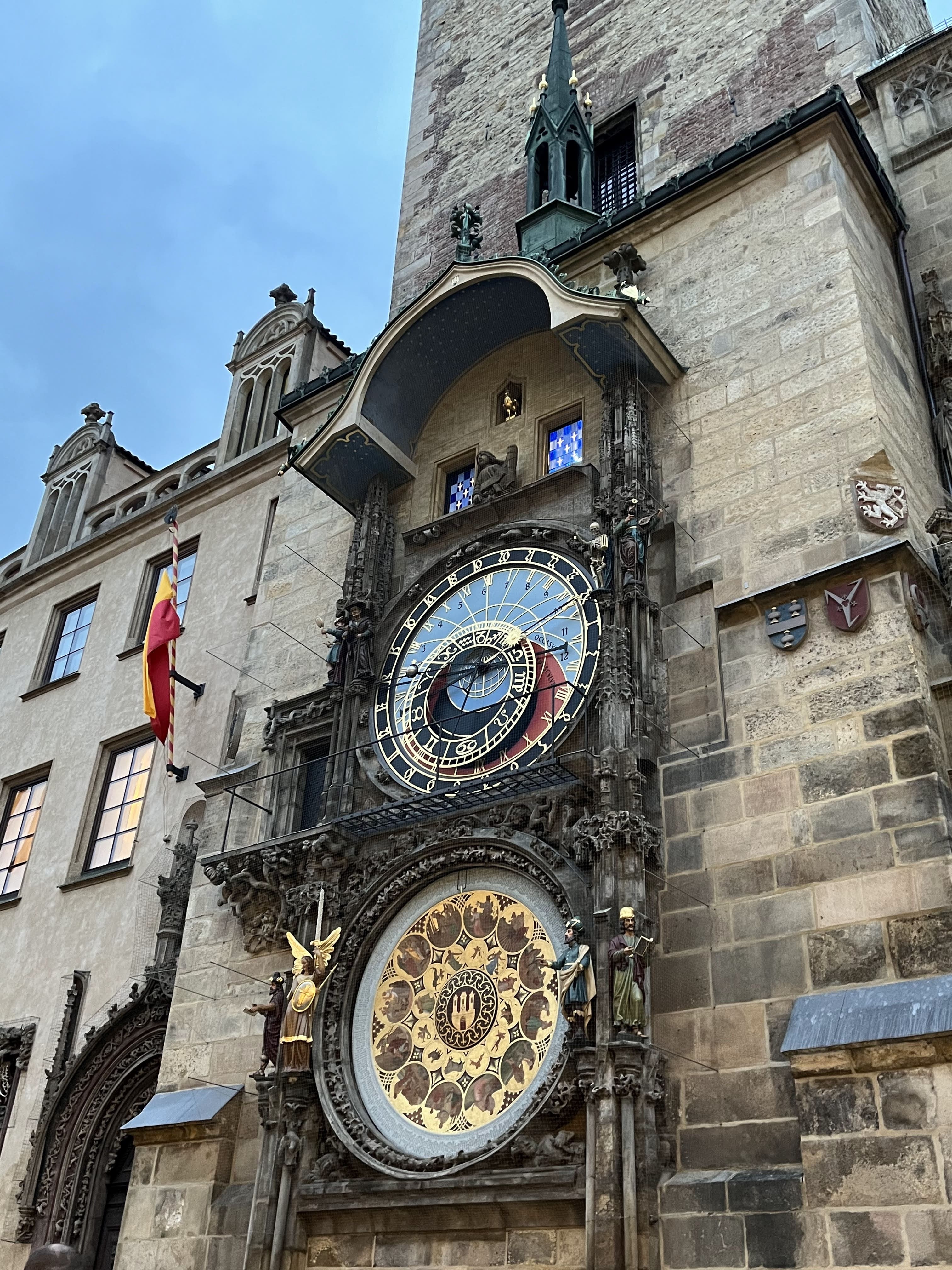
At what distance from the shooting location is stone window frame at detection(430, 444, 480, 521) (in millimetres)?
11938

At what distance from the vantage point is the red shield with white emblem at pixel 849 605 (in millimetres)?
8219

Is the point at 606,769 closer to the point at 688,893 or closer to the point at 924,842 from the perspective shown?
the point at 688,893

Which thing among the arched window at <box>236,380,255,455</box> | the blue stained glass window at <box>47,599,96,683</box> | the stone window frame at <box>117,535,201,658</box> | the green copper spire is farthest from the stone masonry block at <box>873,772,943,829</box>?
the blue stained glass window at <box>47,599,96,683</box>

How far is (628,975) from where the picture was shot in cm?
754

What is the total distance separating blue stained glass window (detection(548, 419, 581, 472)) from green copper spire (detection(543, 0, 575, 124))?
5.30 meters

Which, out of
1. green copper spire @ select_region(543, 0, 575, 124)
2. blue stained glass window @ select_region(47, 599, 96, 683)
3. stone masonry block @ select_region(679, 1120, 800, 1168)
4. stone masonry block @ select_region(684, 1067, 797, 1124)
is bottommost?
stone masonry block @ select_region(679, 1120, 800, 1168)

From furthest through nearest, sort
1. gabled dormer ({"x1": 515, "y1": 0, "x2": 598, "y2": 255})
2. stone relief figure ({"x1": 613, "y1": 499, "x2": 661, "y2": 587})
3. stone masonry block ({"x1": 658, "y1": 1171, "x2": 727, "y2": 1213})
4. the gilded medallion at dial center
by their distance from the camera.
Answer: gabled dormer ({"x1": 515, "y1": 0, "x2": 598, "y2": 255}) < stone relief figure ({"x1": 613, "y1": 499, "x2": 661, "y2": 587}) < the gilded medallion at dial center < stone masonry block ({"x1": 658, "y1": 1171, "x2": 727, "y2": 1213})

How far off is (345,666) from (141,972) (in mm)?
4410

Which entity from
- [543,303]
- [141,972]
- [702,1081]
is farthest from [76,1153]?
[543,303]

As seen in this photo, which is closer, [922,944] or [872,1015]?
[872,1015]

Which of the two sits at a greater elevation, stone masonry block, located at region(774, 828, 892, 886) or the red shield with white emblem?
the red shield with white emblem

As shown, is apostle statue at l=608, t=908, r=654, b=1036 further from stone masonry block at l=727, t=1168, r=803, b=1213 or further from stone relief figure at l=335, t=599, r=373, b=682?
stone relief figure at l=335, t=599, r=373, b=682

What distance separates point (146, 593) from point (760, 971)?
1178 cm

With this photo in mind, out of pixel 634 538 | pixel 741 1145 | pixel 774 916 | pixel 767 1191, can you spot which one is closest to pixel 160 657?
pixel 634 538
